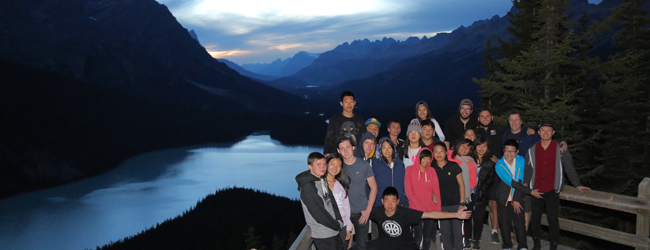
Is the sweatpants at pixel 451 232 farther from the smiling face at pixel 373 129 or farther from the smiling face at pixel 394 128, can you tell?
the smiling face at pixel 373 129

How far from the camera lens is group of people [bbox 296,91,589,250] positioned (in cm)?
570

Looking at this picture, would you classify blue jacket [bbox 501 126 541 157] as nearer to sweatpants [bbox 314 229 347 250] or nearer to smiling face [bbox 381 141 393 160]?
smiling face [bbox 381 141 393 160]

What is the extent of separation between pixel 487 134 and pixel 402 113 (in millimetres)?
187487

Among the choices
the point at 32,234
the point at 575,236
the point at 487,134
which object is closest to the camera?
the point at 487,134

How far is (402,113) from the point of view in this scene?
630 ft

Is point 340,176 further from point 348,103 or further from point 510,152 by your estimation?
point 510,152

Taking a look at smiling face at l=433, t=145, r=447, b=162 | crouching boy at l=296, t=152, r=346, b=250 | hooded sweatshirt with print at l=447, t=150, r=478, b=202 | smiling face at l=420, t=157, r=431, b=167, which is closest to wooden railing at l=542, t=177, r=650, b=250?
hooded sweatshirt with print at l=447, t=150, r=478, b=202

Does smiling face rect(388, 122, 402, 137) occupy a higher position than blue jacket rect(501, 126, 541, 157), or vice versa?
smiling face rect(388, 122, 402, 137)

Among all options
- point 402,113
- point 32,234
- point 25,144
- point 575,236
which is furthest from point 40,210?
point 402,113

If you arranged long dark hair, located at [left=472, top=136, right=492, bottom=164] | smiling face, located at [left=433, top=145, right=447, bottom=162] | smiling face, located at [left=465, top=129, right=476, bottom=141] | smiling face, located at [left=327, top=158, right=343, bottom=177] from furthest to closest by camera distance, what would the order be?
smiling face, located at [left=465, top=129, right=476, bottom=141]
long dark hair, located at [left=472, top=136, right=492, bottom=164]
smiling face, located at [left=433, top=145, right=447, bottom=162]
smiling face, located at [left=327, top=158, right=343, bottom=177]

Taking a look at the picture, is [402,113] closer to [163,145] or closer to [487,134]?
[163,145]

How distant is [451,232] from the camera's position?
20.7 feet

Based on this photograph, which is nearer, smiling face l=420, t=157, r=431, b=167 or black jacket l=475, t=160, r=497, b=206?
smiling face l=420, t=157, r=431, b=167

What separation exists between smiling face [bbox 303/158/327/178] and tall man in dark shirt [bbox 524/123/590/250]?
3.55 meters
